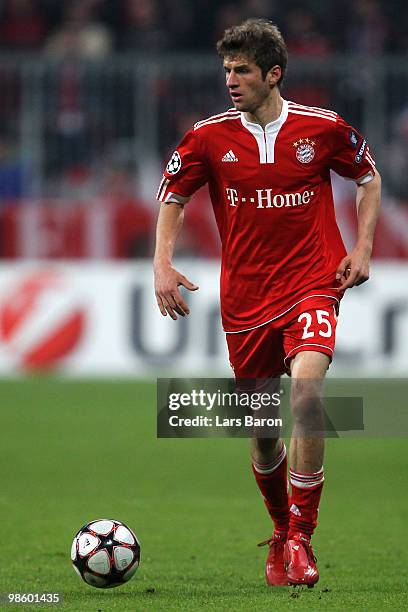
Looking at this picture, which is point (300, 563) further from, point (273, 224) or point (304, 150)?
point (304, 150)

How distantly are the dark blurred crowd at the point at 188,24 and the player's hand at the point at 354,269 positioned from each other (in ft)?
39.8

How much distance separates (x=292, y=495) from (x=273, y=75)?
1863 mm

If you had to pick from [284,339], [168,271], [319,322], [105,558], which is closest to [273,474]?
[284,339]

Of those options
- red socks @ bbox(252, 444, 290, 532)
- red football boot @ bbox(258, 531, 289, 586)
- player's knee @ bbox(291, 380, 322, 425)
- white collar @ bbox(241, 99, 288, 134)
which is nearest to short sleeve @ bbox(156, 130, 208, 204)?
white collar @ bbox(241, 99, 288, 134)

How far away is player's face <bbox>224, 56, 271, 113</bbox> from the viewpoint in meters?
5.89

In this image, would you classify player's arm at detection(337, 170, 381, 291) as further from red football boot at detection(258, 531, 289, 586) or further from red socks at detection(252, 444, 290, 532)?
red football boot at detection(258, 531, 289, 586)

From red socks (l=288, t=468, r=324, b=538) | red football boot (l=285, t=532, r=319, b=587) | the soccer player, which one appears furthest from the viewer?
the soccer player

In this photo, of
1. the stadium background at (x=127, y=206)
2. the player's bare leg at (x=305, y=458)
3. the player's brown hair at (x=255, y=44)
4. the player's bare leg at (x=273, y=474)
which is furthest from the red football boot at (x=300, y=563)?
the stadium background at (x=127, y=206)

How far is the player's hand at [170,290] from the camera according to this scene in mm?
5816


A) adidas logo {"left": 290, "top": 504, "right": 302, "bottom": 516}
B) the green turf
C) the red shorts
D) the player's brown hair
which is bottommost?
the green turf

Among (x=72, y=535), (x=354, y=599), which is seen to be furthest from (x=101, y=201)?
(x=354, y=599)

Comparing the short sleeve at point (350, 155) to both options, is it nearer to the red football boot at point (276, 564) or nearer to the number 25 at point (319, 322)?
the number 25 at point (319, 322)

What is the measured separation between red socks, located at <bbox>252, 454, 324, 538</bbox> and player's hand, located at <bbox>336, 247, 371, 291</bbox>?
0.84 meters

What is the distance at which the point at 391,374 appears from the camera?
14703mm
